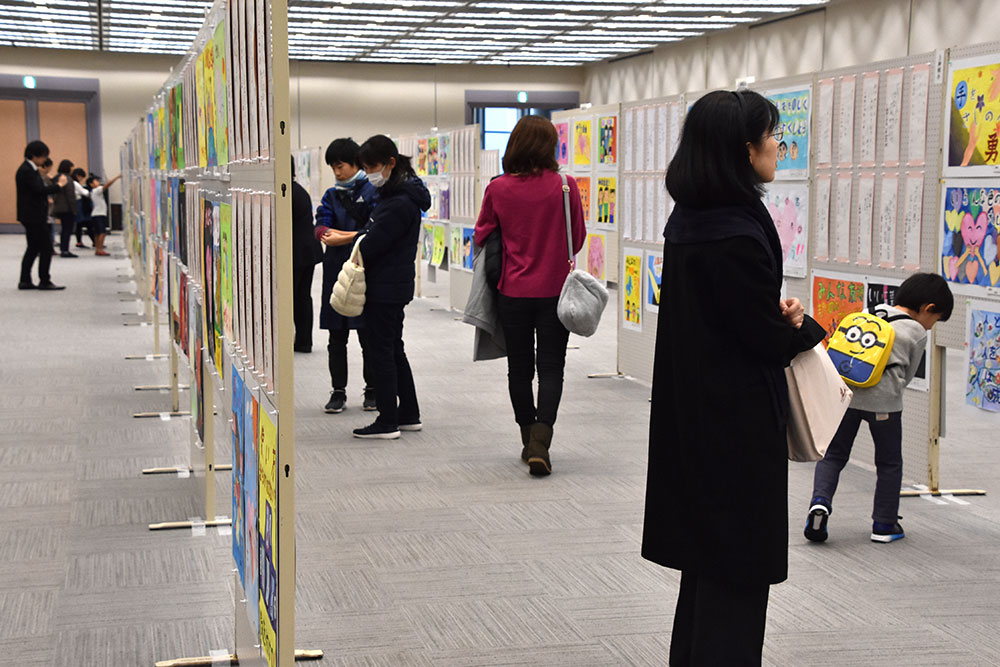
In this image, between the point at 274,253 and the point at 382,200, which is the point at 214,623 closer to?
the point at 274,253

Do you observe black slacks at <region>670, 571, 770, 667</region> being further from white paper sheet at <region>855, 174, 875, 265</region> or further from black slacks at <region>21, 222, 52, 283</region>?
black slacks at <region>21, 222, 52, 283</region>

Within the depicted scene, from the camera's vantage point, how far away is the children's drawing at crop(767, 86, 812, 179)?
538 cm

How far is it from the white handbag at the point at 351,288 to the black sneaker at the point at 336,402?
47.5 inches

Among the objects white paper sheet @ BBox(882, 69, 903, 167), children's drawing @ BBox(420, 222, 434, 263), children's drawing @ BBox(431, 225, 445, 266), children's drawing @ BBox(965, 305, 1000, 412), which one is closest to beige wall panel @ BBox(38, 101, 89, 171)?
children's drawing @ BBox(420, 222, 434, 263)

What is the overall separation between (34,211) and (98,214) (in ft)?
21.7

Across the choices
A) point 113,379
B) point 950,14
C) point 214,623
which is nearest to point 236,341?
point 214,623

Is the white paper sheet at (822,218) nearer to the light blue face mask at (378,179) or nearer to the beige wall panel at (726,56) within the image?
the light blue face mask at (378,179)

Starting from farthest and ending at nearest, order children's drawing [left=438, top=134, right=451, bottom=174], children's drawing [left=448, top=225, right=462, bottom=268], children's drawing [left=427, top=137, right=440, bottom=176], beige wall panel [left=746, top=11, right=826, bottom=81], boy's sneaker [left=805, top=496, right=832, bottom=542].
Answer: beige wall panel [left=746, top=11, right=826, bottom=81] → children's drawing [left=427, top=137, right=440, bottom=176] → children's drawing [left=438, top=134, right=451, bottom=174] → children's drawing [left=448, top=225, right=462, bottom=268] → boy's sneaker [left=805, top=496, right=832, bottom=542]

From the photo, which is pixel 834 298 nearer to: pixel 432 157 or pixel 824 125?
pixel 824 125

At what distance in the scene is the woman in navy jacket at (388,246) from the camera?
17.3 feet

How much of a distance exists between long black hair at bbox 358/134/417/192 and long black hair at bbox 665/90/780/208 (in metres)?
3.17

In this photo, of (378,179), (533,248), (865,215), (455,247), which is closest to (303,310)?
(455,247)

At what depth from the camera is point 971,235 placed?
4.45 metres

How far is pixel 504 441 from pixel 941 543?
2.29 meters
